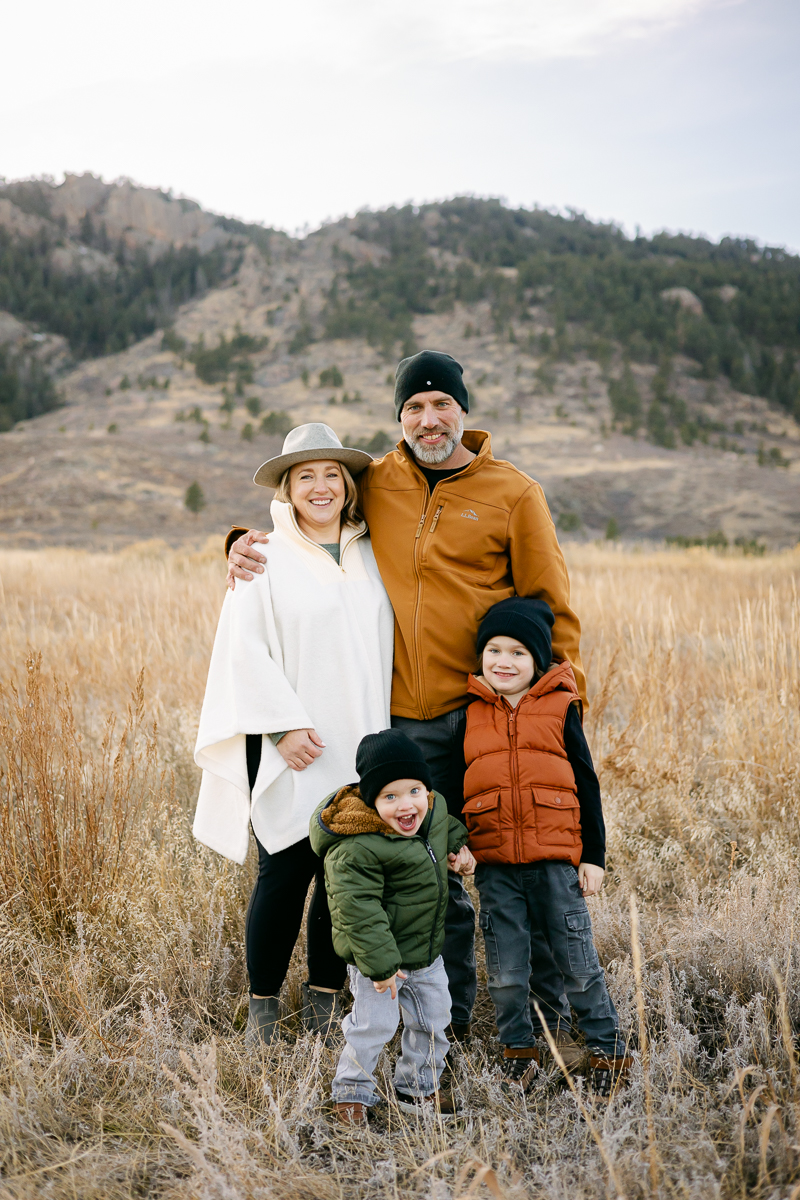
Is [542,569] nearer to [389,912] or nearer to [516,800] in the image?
[516,800]

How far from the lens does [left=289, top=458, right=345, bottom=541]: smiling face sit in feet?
8.78

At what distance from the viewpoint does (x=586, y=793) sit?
245 cm

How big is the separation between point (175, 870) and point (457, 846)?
55.0 inches

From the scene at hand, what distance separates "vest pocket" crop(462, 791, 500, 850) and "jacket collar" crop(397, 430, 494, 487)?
1.12 m

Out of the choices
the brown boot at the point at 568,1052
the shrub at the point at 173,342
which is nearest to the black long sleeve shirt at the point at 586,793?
the brown boot at the point at 568,1052

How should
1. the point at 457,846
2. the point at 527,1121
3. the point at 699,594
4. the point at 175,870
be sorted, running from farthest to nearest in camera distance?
the point at 699,594
the point at 175,870
the point at 457,846
the point at 527,1121

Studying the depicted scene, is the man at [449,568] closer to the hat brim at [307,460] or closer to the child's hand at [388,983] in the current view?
the hat brim at [307,460]

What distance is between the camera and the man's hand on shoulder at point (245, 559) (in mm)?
2590

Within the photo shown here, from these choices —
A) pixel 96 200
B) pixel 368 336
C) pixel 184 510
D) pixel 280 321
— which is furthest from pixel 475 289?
pixel 96 200

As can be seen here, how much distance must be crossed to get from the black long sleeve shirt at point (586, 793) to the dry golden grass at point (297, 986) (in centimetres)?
45

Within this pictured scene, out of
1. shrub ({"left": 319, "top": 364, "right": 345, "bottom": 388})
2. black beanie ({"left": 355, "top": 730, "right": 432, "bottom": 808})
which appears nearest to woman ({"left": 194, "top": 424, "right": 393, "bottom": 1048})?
black beanie ({"left": 355, "top": 730, "right": 432, "bottom": 808})

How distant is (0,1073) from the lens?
2.15 m

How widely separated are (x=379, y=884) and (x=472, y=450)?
162 centimetres

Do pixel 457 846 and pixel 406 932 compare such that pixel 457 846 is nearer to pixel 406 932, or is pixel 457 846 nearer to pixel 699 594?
pixel 406 932
